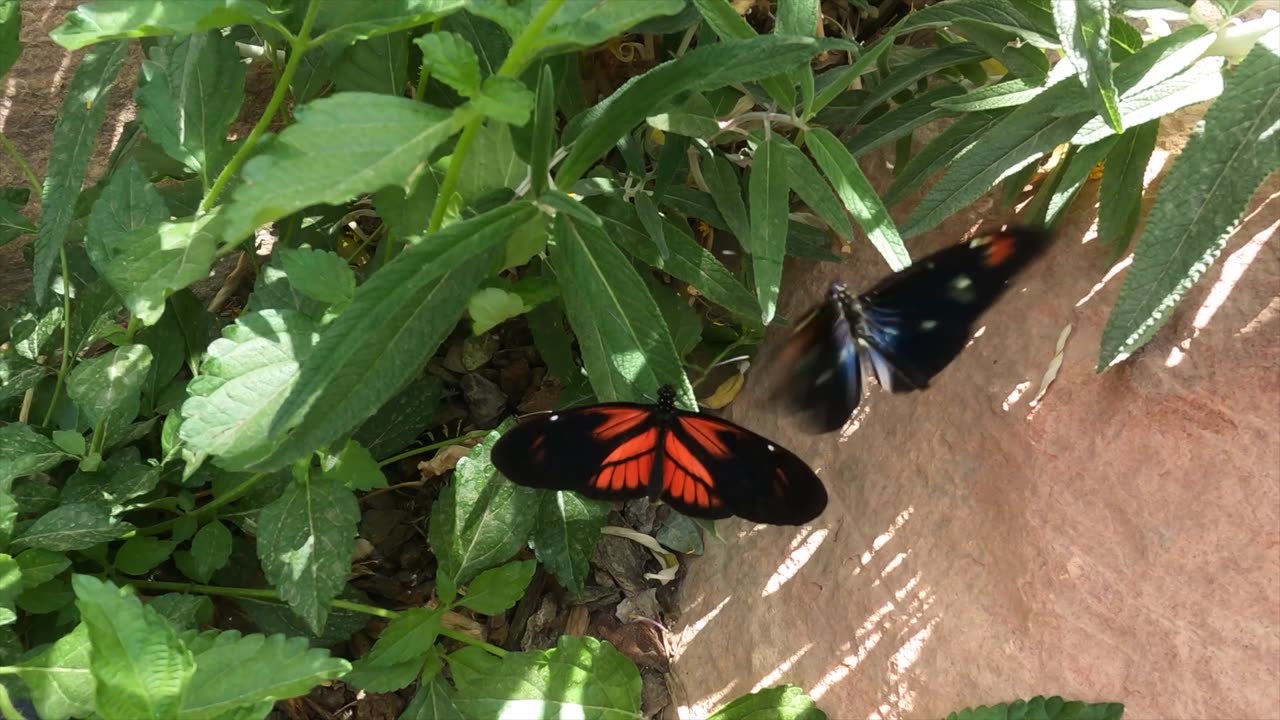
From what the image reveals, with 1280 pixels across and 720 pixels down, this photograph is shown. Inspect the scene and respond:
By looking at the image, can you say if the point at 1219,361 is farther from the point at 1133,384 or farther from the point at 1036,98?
the point at 1036,98

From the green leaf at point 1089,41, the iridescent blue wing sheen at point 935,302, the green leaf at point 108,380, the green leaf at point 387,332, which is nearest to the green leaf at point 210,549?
the green leaf at point 108,380

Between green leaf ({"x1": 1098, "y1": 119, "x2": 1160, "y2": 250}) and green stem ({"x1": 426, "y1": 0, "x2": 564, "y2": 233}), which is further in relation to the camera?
green leaf ({"x1": 1098, "y1": 119, "x2": 1160, "y2": 250})

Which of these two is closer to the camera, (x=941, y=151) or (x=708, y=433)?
(x=708, y=433)

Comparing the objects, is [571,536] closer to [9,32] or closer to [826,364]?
[826,364]

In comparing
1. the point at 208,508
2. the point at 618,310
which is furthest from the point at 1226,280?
the point at 208,508

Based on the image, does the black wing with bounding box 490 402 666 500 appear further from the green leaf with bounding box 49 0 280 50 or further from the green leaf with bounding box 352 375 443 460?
the green leaf with bounding box 49 0 280 50

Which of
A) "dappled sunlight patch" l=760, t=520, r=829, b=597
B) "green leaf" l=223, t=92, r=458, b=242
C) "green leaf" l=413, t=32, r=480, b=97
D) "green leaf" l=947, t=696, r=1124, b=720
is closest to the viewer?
"green leaf" l=223, t=92, r=458, b=242

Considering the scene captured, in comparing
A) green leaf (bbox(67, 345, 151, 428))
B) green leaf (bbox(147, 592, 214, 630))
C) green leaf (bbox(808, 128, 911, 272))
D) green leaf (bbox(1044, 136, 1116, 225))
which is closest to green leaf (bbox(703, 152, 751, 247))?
green leaf (bbox(808, 128, 911, 272))
